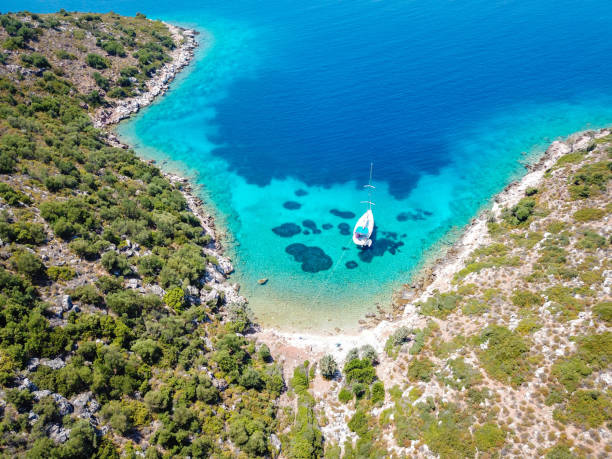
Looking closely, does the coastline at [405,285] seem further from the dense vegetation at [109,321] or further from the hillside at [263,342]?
the dense vegetation at [109,321]

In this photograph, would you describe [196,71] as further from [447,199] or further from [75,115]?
[447,199]

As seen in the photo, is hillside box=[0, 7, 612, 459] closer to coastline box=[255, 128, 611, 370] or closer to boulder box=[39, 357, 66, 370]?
boulder box=[39, 357, 66, 370]

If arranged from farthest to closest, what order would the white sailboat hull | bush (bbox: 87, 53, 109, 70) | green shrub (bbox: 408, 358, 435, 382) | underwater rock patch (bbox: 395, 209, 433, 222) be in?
1. bush (bbox: 87, 53, 109, 70)
2. underwater rock patch (bbox: 395, 209, 433, 222)
3. the white sailboat hull
4. green shrub (bbox: 408, 358, 435, 382)

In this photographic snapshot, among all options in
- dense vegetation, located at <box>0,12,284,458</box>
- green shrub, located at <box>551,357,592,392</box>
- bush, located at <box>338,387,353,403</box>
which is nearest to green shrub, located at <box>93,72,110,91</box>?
dense vegetation, located at <box>0,12,284,458</box>

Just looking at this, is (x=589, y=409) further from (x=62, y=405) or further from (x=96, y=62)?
(x=96, y=62)

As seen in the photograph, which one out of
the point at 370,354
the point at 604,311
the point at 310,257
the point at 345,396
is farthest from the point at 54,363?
the point at 604,311

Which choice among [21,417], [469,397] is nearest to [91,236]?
[21,417]

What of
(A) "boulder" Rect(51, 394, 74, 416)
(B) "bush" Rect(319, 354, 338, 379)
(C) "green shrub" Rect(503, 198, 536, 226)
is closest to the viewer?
(A) "boulder" Rect(51, 394, 74, 416)
